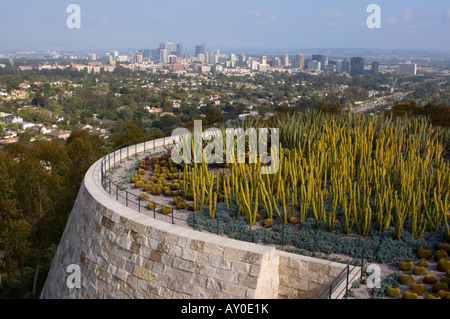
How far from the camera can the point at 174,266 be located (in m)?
7.45

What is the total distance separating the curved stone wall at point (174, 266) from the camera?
22.9 ft

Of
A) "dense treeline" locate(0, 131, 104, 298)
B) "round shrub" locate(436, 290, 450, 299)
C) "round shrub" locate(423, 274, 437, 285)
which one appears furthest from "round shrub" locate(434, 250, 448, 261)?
"dense treeline" locate(0, 131, 104, 298)

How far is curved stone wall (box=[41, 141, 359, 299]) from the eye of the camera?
275 inches

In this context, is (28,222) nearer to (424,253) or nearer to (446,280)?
(424,253)

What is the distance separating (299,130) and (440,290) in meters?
7.63

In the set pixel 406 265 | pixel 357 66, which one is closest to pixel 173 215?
pixel 406 265

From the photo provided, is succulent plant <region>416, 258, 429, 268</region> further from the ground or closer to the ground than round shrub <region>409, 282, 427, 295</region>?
further from the ground

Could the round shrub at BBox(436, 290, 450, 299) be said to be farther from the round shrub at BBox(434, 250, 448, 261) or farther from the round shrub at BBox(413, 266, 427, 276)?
the round shrub at BBox(434, 250, 448, 261)

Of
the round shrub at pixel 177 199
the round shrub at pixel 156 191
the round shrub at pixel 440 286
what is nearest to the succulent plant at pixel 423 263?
the round shrub at pixel 440 286

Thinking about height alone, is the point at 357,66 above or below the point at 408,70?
above

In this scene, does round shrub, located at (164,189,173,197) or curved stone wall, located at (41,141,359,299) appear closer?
curved stone wall, located at (41,141,359,299)

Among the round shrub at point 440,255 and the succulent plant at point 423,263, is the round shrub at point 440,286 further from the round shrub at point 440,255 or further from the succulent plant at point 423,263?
the round shrub at point 440,255

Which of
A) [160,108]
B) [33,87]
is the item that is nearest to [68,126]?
[160,108]
